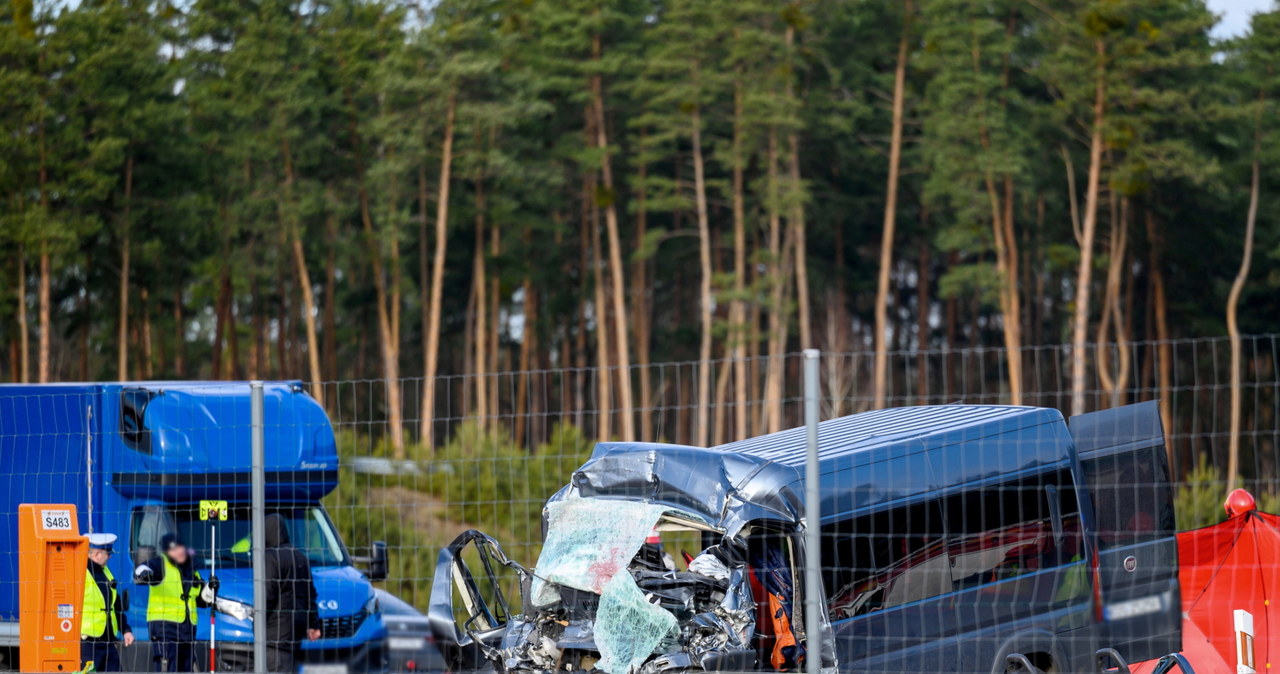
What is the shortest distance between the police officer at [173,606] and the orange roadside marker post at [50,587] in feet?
4.75

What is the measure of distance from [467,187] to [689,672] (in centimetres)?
3991

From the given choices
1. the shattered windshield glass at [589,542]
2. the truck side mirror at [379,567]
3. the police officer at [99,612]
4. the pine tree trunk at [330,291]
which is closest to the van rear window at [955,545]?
the shattered windshield glass at [589,542]

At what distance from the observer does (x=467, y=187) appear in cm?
4578

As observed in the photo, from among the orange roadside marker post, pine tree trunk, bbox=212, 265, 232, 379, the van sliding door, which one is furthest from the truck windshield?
pine tree trunk, bbox=212, 265, 232, 379

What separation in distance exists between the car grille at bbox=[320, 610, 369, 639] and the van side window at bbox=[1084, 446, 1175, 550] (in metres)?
5.97

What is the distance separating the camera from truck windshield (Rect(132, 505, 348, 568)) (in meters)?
10.5

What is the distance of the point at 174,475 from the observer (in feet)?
33.6

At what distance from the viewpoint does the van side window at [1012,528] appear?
785cm

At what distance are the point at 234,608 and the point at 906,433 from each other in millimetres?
Answer: 5400

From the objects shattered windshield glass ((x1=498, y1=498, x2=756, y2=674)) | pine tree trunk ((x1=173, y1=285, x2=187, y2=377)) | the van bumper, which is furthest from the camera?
pine tree trunk ((x1=173, y1=285, x2=187, y2=377))

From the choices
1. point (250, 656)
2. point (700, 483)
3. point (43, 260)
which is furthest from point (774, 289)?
point (700, 483)

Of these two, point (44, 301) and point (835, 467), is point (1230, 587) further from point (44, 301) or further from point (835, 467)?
point (44, 301)

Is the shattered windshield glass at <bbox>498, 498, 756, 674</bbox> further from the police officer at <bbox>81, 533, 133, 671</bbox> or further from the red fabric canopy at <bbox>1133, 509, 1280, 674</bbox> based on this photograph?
the police officer at <bbox>81, 533, 133, 671</bbox>

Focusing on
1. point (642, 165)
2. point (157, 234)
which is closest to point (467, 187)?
point (642, 165)
